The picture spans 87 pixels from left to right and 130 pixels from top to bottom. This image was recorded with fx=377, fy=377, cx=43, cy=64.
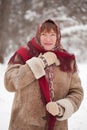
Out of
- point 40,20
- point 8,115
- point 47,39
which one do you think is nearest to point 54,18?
point 40,20

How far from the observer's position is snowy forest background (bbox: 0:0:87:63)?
1453 cm

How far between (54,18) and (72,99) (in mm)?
13360

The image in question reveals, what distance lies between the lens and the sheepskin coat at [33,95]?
284 cm

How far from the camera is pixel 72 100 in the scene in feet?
9.70

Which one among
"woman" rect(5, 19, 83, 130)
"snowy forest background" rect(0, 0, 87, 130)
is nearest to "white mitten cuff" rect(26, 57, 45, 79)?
"woman" rect(5, 19, 83, 130)

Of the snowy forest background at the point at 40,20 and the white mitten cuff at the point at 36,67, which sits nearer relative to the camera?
the white mitten cuff at the point at 36,67

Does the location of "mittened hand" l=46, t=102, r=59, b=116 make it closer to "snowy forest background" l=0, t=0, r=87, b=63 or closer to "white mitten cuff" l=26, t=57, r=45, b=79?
"white mitten cuff" l=26, t=57, r=45, b=79

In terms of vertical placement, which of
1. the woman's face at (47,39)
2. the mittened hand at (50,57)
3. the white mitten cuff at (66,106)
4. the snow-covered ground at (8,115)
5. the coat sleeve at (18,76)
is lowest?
the snow-covered ground at (8,115)

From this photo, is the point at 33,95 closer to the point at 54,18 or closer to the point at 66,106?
the point at 66,106

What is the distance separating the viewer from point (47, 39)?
115 inches

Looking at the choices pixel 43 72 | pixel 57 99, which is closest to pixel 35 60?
pixel 43 72

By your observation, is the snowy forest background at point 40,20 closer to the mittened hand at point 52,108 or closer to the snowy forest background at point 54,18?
the snowy forest background at point 54,18

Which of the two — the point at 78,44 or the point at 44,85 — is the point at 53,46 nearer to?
the point at 44,85

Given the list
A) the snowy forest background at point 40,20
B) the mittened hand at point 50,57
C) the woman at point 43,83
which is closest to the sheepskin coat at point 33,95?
the woman at point 43,83
